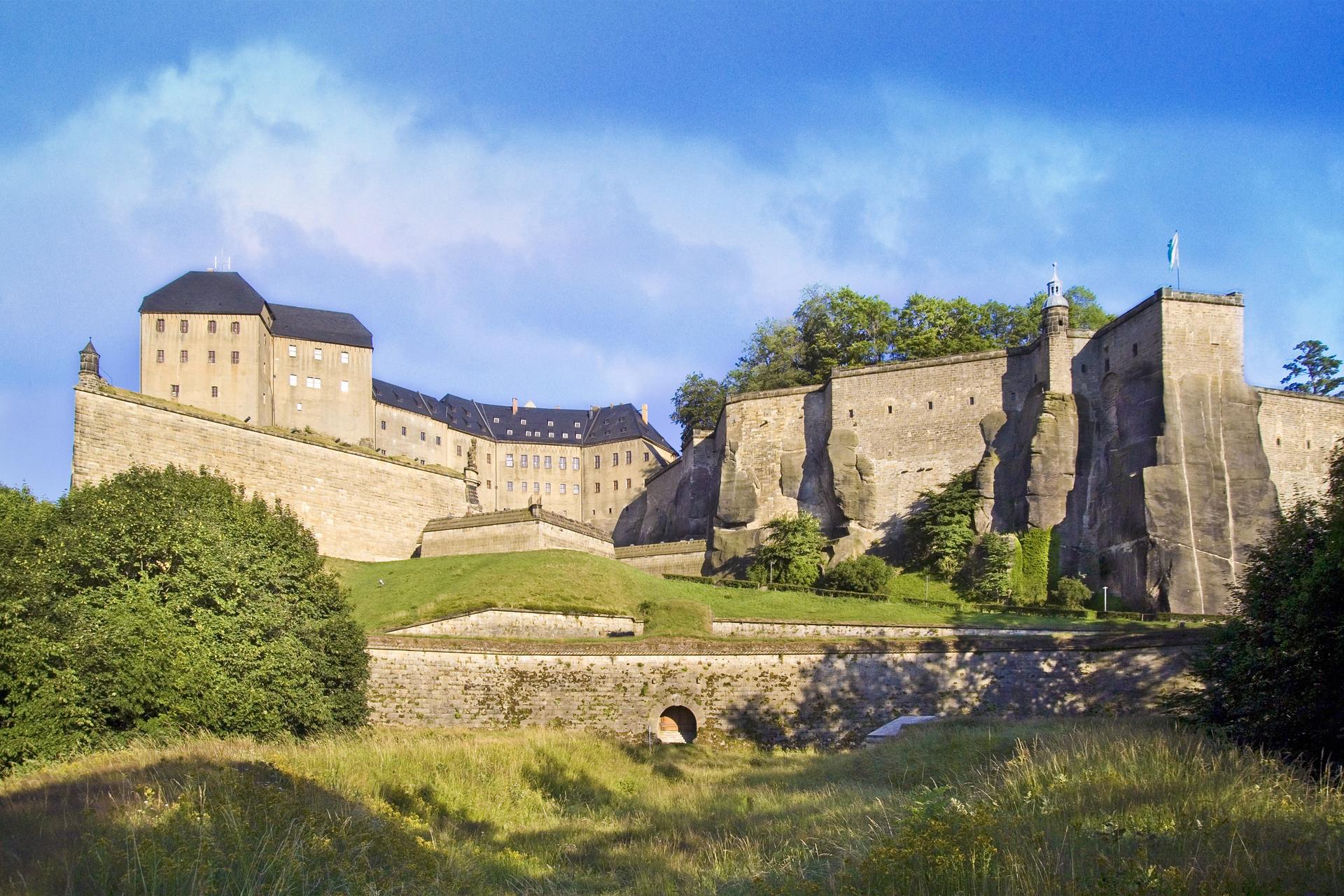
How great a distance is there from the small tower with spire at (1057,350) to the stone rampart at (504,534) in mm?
23551

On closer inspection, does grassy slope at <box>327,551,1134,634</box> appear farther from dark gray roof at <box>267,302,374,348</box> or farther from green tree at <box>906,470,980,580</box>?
dark gray roof at <box>267,302,374,348</box>

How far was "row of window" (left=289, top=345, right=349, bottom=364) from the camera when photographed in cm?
6688

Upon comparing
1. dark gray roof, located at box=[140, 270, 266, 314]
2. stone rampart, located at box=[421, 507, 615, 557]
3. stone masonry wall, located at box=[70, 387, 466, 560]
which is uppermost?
dark gray roof, located at box=[140, 270, 266, 314]

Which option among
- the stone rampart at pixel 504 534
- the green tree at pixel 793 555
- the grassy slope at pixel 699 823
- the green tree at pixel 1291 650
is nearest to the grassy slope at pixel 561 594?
the stone rampart at pixel 504 534

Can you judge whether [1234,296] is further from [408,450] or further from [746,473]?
[408,450]

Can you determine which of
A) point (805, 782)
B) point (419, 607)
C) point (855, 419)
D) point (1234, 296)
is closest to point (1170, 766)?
point (805, 782)

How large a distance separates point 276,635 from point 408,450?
5221 centimetres

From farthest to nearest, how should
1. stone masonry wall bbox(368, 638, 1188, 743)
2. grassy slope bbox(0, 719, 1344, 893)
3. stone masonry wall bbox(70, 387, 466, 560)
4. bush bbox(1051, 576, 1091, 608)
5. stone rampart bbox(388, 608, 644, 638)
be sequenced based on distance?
1. bush bbox(1051, 576, 1091, 608)
2. stone masonry wall bbox(70, 387, 466, 560)
3. stone rampart bbox(388, 608, 644, 638)
4. stone masonry wall bbox(368, 638, 1188, 743)
5. grassy slope bbox(0, 719, 1344, 893)

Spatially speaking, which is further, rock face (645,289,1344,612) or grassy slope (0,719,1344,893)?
rock face (645,289,1344,612)

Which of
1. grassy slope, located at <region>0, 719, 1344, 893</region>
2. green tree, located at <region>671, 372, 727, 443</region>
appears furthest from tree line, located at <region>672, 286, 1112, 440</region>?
grassy slope, located at <region>0, 719, 1344, 893</region>

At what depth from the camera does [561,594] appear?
36406mm

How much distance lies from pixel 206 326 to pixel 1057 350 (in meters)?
48.2

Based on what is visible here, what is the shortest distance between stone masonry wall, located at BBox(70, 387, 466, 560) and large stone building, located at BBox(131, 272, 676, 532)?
6.89 feet

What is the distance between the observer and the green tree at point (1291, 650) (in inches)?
592
